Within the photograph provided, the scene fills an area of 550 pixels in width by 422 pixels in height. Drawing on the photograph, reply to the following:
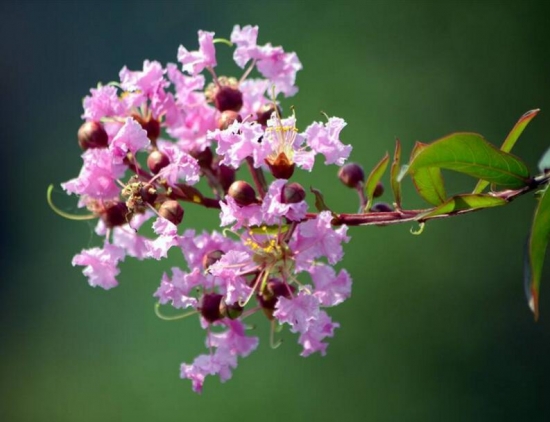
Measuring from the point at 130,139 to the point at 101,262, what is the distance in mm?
184

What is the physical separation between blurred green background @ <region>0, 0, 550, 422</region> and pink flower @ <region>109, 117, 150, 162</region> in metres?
2.05

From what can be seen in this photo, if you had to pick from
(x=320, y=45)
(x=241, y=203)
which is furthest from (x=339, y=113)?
(x=241, y=203)

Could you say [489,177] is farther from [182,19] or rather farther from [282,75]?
[182,19]

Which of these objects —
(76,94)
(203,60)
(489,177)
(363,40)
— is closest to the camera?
(489,177)

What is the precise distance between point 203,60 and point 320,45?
145 inches

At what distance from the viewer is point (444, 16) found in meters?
5.59

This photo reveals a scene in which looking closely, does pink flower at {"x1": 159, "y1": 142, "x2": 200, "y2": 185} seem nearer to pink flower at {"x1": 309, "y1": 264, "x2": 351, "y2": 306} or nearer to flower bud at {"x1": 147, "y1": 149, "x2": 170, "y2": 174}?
flower bud at {"x1": 147, "y1": 149, "x2": 170, "y2": 174}

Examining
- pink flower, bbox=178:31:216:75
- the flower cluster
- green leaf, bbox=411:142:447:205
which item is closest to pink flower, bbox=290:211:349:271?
the flower cluster

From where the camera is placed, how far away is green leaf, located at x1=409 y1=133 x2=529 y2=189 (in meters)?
1.06

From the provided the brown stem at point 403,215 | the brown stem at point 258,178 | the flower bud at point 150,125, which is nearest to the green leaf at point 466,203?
the brown stem at point 403,215

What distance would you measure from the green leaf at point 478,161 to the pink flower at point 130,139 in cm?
34

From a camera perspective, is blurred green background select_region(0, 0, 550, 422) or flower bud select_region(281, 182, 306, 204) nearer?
flower bud select_region(281, 182, 306, 204)

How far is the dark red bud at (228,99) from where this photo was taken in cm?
132

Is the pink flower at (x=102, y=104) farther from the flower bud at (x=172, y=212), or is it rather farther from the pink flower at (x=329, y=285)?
the pink flower at (x=329, y=285)
